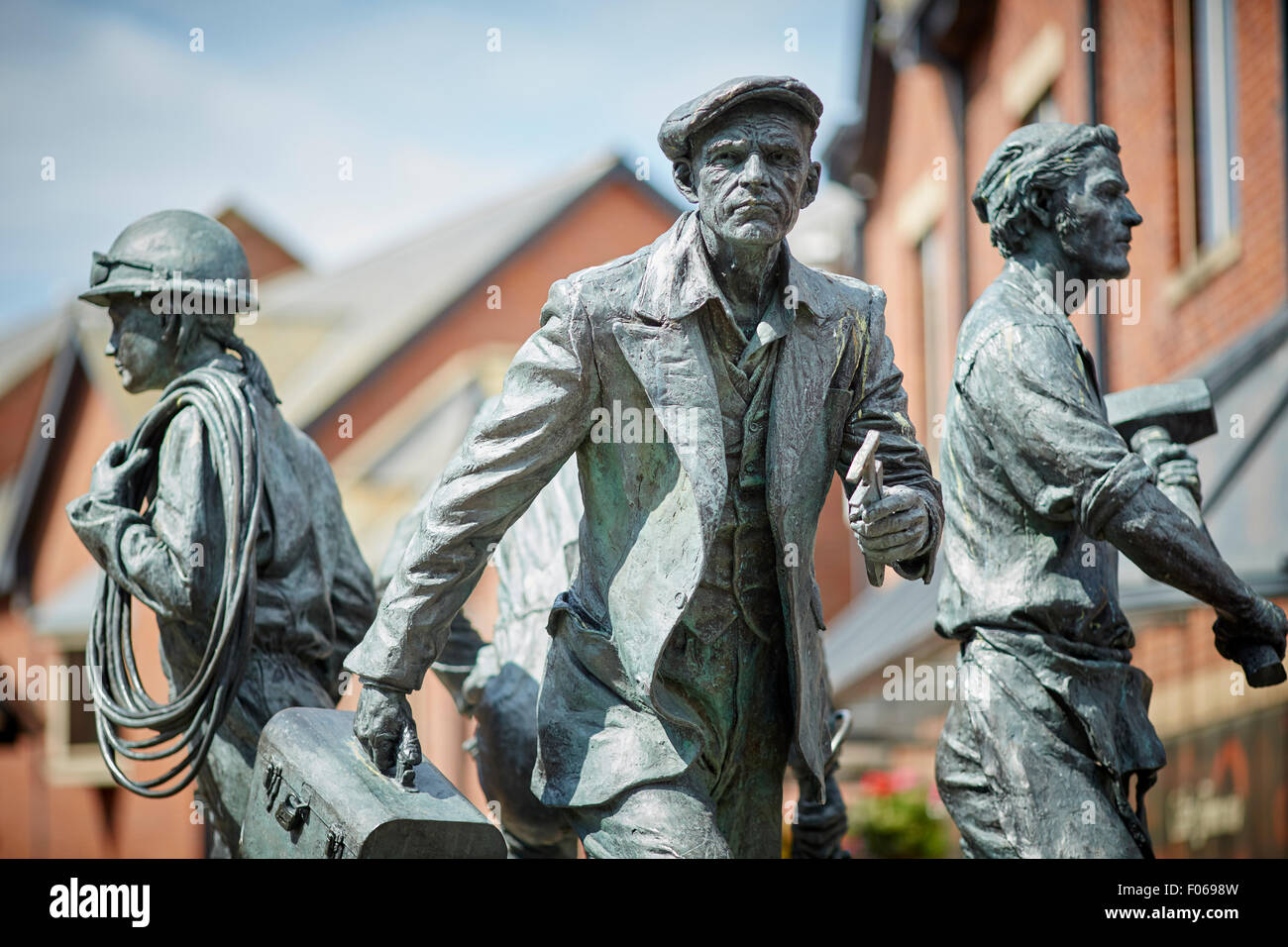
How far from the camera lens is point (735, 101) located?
514 cm

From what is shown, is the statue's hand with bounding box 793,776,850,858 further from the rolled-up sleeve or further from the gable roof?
the gable roof

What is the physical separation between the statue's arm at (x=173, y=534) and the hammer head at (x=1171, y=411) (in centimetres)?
291

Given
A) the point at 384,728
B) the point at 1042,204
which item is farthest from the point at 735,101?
the point at 384,728

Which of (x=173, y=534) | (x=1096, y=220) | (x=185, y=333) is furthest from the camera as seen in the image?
(x=185, y=333)

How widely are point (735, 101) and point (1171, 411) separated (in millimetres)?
1975

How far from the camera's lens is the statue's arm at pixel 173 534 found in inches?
251

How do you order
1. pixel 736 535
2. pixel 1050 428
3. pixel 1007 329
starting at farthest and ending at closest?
pixel 1007 329
pixel 1050 428
pixel 736 535

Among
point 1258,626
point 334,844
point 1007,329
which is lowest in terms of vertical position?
point 334,844

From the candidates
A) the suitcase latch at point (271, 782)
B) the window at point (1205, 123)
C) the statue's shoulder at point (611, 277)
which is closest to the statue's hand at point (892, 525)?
the statue's shoulder at point (611, 277)

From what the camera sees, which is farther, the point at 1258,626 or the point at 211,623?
the point at 211,623

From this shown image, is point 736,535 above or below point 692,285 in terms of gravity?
below

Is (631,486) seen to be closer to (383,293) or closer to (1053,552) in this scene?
(1053,552)

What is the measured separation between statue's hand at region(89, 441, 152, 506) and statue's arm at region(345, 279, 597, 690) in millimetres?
1637

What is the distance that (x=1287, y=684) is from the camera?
11695mm
